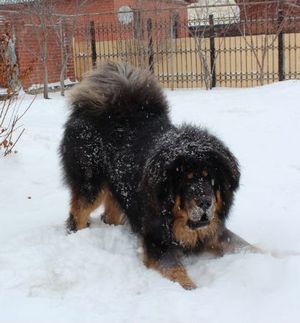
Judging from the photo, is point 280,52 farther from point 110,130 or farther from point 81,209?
point 81,209

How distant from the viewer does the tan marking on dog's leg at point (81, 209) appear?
15.9ft

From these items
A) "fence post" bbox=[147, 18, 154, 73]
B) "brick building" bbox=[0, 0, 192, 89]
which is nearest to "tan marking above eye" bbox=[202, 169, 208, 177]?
"brick building" bbox=[0, 0, 192, 89]

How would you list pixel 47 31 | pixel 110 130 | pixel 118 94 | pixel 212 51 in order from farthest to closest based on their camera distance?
pixel 212 51, pixel 47 31, pixel 118 94, pixel 110 130

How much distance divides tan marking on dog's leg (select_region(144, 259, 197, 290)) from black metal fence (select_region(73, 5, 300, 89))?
11807mm

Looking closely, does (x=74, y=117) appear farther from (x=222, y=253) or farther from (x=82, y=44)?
(x=82, y=44)

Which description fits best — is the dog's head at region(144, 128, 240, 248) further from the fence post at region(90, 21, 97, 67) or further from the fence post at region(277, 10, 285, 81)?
the fence post at region(90, 21, 97, 67)

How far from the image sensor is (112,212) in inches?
198

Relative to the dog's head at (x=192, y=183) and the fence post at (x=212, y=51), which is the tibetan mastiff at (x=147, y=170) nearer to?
the dog's head at (x=192, y=183)

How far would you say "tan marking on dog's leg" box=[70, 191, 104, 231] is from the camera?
15.9ft

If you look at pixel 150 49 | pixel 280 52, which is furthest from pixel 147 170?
pixel 150 49

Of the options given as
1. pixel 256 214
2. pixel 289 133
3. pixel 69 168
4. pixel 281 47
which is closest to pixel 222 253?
pixel 256 214

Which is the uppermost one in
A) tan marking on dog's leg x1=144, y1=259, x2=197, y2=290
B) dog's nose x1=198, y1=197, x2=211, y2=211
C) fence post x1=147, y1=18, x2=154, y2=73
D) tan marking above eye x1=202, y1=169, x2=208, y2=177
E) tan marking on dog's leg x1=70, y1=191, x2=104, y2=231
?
fence post x1=147, y1=18, x2=154, y2=73

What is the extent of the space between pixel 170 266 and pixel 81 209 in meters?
1.32

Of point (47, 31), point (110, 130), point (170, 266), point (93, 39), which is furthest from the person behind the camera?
point (93, 39)
